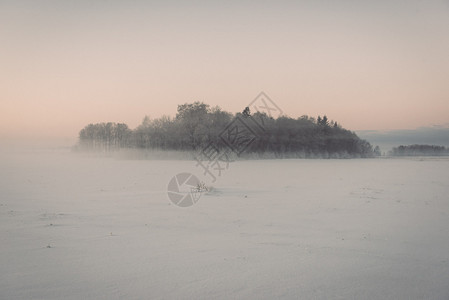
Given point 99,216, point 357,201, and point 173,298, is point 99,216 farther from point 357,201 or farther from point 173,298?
point 357,201

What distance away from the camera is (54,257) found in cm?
358

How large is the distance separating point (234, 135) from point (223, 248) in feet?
74.5

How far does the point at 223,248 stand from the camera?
391 centimetres

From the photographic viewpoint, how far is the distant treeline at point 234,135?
89.7ft

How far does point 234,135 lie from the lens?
26469 mm

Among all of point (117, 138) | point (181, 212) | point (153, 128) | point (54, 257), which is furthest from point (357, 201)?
point (117, 138)

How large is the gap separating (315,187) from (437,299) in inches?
269

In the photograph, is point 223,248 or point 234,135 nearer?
point 223,248

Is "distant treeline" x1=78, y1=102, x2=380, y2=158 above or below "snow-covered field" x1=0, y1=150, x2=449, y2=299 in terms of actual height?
above

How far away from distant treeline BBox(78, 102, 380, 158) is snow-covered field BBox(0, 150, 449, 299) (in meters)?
19.8

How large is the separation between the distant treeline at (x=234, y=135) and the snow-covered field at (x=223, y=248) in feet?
64.9

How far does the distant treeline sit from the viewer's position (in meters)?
27.3

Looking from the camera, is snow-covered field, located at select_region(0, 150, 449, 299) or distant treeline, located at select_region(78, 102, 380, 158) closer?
snow-covered field, located at select_region(0, 150, 449, 299)

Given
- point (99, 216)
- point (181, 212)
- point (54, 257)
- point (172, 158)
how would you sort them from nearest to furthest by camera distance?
point (54, 257), point (99, 216), point (181, 212), point (172, 158)
